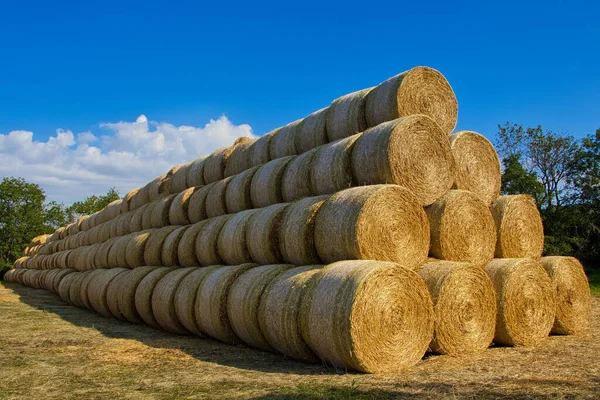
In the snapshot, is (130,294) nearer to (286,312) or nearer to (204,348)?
(204,348)

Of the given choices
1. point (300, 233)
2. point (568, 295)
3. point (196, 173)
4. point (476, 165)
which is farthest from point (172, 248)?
point (568, 295)

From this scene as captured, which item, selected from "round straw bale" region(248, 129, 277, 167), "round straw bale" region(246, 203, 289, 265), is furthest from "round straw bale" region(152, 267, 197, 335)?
"round straw bale" region(248, 129, 277, 167)

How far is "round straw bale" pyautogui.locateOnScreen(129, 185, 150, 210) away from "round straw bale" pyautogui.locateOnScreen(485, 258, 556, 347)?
10.1 meters

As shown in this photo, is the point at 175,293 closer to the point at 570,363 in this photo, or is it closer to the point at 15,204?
the point at 570,363

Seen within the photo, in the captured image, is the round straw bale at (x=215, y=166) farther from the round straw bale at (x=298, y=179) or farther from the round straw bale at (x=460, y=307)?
the round straw bale at (x=460, y=307)

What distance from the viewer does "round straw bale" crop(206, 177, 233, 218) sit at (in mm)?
10625

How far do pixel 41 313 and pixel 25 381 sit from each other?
805 cm

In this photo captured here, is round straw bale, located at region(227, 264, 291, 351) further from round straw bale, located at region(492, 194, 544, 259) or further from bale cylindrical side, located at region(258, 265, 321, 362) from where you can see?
round straw bale, located at region(492, 194, 544, 259)

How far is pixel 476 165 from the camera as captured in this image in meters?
8.39

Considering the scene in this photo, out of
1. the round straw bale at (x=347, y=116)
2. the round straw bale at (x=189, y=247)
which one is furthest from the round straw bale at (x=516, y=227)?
the round straw bale at (x=189, y=247)

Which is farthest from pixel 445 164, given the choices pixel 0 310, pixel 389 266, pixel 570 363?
pixel 0 310

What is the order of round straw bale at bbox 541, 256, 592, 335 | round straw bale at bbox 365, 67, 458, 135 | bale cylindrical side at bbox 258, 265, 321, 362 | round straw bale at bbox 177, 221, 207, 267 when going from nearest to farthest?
bale cylindrical side at bbox 258, 265, 321, 362 < round straw bale at bbox 365, 67, 458, 135 < round straw bale at bbox 541, 256, 592, 335 < round straw bale at bbox 177, 221, 207, 267

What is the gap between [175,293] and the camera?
907 cm

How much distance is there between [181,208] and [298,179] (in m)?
4.28
